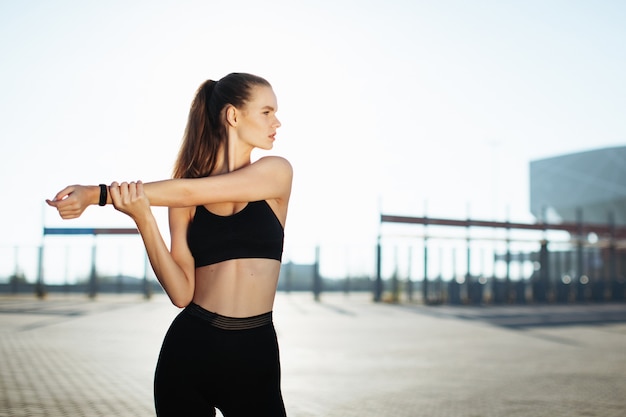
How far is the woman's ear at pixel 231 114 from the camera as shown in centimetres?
223

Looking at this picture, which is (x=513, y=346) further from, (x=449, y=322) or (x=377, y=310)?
(x=377, y=310)

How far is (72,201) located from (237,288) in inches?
20.4

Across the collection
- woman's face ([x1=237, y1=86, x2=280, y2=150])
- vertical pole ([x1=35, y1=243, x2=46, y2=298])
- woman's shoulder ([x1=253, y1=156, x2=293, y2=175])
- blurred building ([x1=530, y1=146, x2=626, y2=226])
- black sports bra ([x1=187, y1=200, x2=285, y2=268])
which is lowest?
vertical pole ([x1=35, y1=243, x2=46, y2=298])

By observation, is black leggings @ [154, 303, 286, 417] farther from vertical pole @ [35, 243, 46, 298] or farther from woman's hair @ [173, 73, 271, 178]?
vertical pole @ [35, 243, 46, 298]

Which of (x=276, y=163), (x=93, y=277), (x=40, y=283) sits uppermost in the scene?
(x=276, y=163)

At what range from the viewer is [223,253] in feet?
6.92

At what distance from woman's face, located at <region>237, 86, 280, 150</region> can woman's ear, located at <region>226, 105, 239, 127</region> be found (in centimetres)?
1

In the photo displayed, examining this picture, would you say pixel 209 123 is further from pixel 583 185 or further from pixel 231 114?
pixel 583 185

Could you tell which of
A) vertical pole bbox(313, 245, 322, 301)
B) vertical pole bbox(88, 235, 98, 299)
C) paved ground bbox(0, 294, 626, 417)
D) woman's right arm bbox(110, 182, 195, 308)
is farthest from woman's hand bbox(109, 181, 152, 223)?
vertical pole bbox(88, 235, 98, 299)

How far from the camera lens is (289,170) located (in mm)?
2236

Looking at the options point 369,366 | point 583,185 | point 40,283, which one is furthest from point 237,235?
point 583,185

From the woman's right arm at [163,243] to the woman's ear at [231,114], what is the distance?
11.8 inches

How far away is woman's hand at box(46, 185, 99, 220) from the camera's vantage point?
1.81 meters

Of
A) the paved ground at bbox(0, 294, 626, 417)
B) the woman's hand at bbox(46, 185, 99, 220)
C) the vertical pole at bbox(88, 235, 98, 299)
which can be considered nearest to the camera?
the woman's hand at bbox(46, 185, 99, 220)
